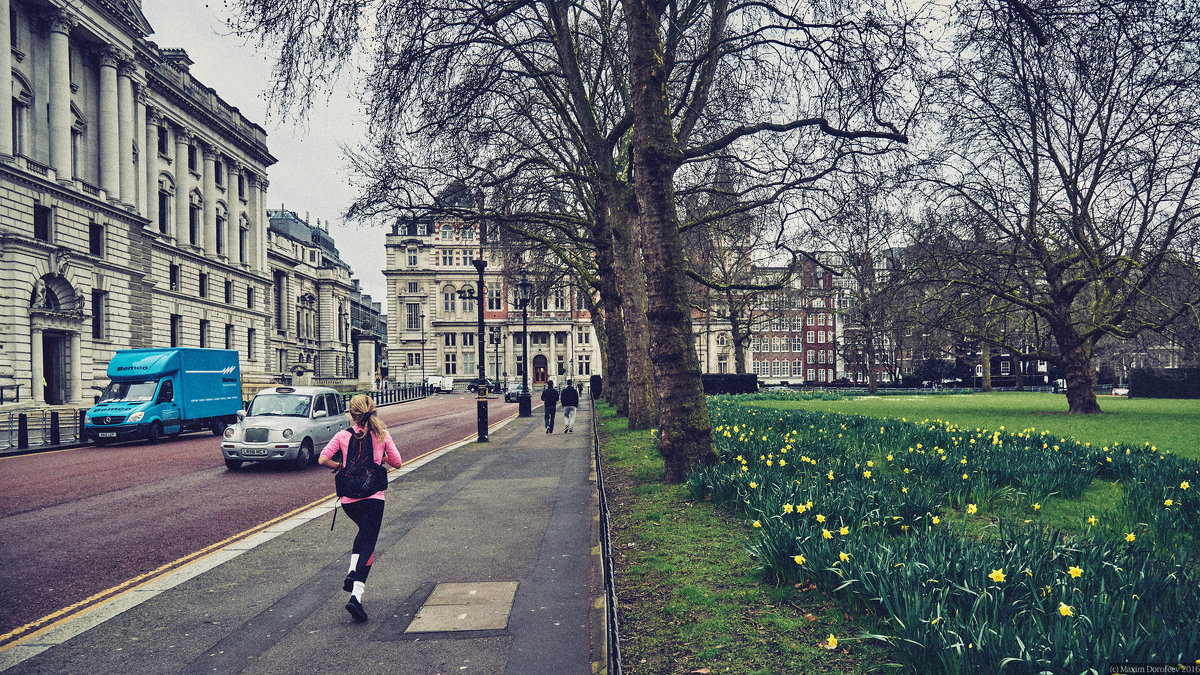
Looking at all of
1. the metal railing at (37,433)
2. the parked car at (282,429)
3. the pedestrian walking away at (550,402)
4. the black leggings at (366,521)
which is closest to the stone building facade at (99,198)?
the metal railing at (37,433)

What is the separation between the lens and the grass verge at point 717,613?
3.84m

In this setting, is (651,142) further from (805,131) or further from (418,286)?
(418,286)

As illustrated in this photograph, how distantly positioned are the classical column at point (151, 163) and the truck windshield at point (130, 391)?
3285 cm

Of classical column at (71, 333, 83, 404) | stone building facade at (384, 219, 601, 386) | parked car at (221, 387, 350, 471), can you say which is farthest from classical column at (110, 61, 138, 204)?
stone building facade at (384, 219, 601, 386)

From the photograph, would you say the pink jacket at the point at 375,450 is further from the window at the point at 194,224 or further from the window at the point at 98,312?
the window at the point at 194,224

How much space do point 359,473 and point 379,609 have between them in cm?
110

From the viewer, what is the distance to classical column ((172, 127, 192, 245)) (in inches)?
2105

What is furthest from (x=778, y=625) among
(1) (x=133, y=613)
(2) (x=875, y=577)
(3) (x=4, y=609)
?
(3) (x=4, y=609)

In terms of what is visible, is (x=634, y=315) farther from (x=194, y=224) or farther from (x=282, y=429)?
(x=194, y=224)

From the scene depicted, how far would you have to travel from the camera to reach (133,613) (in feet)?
18.4

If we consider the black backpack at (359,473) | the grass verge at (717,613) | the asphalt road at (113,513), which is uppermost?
the black backpack at (359,473)

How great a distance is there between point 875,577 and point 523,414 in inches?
1160

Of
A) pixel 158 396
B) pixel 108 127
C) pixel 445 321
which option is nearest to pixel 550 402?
pixel 158 396

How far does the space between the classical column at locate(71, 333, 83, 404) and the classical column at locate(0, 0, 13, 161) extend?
9.67m
